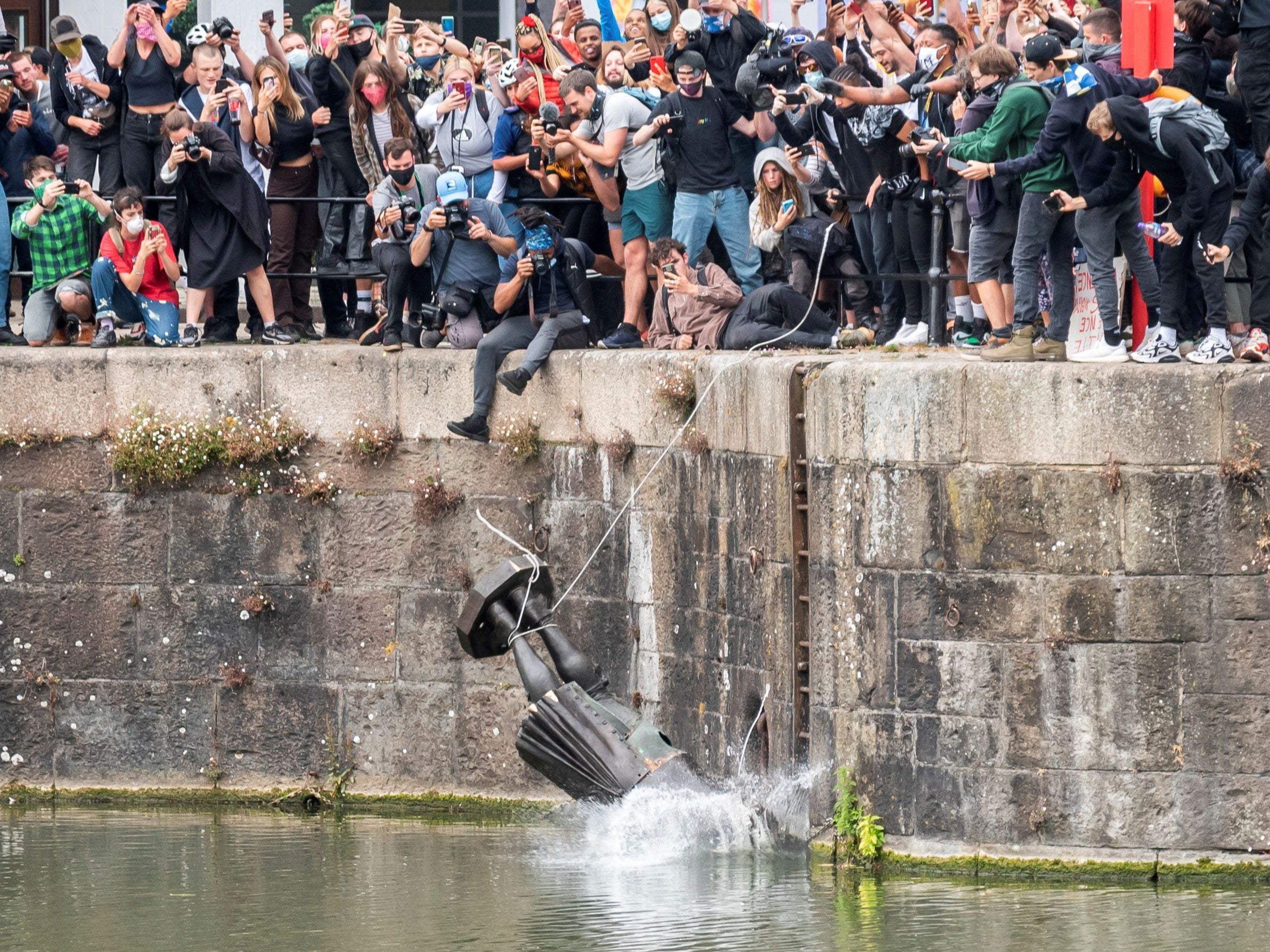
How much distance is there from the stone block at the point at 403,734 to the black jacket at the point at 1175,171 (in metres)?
5.07

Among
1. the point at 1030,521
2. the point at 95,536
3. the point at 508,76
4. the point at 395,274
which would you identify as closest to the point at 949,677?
the point at 1030,521

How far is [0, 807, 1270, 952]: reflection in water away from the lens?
369 inches

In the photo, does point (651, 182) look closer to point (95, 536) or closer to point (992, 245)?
point (992, 245)

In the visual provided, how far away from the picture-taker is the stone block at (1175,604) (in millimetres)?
9828

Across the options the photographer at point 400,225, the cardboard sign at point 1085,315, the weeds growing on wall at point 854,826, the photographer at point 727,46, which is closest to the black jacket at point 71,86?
the photographer at point 400,225

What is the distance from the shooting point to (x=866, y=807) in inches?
408

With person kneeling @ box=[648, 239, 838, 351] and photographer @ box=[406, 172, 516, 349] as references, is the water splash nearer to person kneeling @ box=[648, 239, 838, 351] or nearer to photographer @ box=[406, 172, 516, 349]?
person kneeling @ box=[648, 239, 838, 351]

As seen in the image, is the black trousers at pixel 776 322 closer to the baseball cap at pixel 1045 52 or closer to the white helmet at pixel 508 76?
the baseball cap at pixel 1045 52

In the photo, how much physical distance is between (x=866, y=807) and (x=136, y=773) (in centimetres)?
524

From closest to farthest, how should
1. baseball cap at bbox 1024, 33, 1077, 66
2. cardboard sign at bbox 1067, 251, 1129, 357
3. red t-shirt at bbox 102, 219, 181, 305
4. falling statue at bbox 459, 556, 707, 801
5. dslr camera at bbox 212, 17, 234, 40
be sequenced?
cardboard sign at bbox 1067, 251, 1129, 357 → baseball cap at bbox 1024, 33, 1077, 66 → falling statue at bbox 459, 556, 707, 801 → red t-shirt at bbox 102, 219, 181, 305 → dslr camera at bbox 212, 17, 234, 40

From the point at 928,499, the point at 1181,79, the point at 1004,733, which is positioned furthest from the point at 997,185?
the point at 1004,733

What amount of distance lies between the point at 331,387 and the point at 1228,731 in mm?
5792

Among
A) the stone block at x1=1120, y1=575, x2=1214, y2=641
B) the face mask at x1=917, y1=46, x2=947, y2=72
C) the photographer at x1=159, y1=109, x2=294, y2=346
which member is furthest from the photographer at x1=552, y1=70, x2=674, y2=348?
the stone block at x1=1120, y1=575, x2=1214, y2=641

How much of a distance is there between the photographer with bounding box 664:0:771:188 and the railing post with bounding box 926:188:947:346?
1533mm
